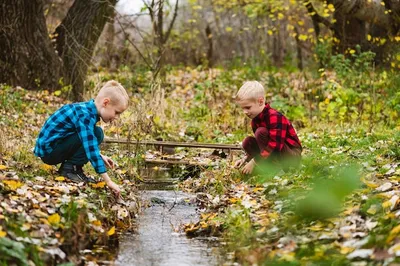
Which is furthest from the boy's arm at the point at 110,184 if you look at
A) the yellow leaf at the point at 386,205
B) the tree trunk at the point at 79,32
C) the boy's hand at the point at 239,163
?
the tree trunk at the point at 79,32

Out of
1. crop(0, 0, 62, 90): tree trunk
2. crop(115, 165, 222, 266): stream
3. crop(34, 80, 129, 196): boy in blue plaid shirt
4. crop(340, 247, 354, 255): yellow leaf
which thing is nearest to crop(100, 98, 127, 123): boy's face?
crop(34, 80, 129, 196): boy in blue plaid shirt

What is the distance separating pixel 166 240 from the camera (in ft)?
16.5

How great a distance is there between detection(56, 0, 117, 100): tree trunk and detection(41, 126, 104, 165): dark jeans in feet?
27.2

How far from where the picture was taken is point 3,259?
3615 mm

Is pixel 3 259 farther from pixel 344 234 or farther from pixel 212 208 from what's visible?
pixel 212 208

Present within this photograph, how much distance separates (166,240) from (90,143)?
1.14m

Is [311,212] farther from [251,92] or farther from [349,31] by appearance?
[349,31]

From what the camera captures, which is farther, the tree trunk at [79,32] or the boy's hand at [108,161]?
the tree trunk at [79,32]

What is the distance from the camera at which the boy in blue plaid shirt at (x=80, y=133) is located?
5.61 m

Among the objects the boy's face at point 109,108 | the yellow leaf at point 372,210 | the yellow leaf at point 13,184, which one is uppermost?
the boy's face at point 109,108

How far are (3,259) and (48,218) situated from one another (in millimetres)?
807

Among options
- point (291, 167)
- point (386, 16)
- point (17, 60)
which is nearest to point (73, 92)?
point (17, 60)

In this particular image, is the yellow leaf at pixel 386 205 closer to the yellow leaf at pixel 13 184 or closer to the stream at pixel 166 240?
the stream at pixel 166 240

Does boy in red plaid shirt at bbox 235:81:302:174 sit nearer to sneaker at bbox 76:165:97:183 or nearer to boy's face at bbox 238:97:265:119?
boy's face at bbox 238:97:265:119
